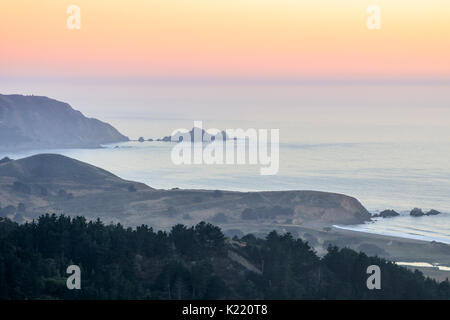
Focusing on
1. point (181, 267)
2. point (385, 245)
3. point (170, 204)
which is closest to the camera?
point (181, 267)

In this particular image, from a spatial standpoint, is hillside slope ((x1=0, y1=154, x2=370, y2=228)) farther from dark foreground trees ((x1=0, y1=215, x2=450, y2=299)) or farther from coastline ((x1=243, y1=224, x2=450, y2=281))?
dark foreground trees ((x1=0, y1=215, x2=450, y2=299))

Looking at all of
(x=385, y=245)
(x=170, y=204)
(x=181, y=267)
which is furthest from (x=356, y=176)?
(x=181, y=267)

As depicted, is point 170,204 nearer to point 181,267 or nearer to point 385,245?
point 385,245

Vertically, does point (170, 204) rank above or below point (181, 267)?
below

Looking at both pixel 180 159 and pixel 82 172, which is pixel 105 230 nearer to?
pixel 82 172

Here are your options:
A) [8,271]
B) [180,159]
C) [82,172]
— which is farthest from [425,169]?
[8,271]

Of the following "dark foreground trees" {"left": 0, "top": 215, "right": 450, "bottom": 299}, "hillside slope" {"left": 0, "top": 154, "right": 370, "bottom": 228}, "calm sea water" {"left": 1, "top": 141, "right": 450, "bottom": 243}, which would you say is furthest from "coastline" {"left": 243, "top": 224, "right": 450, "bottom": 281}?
"dark foreground trees" {"left": 0, "top": 215, "right": 450, "bottom": 299}
